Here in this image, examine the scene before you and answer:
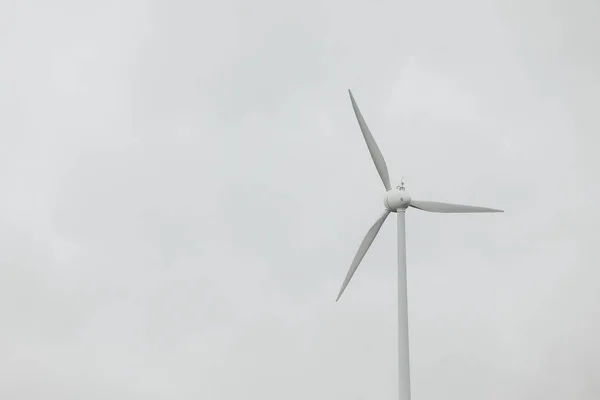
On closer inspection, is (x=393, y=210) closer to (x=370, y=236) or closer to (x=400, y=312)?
(x=370, y=236)

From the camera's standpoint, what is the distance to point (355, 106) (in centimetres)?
5384

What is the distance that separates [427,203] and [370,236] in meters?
4.50

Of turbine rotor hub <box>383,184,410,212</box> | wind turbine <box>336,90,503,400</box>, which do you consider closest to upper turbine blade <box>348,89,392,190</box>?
wind turbine <box>336,90,503,400</box>

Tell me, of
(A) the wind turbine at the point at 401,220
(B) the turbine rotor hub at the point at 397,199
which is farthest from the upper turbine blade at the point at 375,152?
(B) the turbine rotor hub at the point at 397,199

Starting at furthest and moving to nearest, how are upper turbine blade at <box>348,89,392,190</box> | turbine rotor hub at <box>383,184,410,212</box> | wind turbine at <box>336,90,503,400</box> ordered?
upper turbine blade at <box>348,89,392,190</box> < turbine rotor hub at <box>383,184,410,212</box> < wind turbine at <box>336,90,503,400</box>

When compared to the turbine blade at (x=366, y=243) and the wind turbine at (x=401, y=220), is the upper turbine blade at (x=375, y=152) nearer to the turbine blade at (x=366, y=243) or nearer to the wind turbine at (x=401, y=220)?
the wind turbine at (x=401, y=220)

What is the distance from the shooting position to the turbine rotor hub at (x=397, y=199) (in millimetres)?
50594

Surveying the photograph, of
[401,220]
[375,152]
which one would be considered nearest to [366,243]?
[401,220]

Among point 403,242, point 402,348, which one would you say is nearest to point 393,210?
point 403,242

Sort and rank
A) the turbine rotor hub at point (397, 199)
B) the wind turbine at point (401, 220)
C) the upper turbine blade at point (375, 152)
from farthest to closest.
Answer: the upper turbine blade at point (375, 152)
the turbine rotor hub at point (397, 199)
the wind turbine at point (401, 220)

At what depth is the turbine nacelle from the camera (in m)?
50.6

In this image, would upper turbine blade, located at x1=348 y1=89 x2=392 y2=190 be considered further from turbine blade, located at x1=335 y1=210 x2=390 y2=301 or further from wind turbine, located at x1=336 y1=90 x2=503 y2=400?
turbine blade, located at x1=335 y1=210 x2=390 y2=301

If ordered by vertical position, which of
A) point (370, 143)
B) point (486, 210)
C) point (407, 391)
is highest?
point (370, 143)

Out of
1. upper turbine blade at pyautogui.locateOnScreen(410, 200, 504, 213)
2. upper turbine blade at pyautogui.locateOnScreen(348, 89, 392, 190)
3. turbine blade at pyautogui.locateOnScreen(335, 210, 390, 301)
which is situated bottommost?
turbine blade at pyautogui.locateOnScreen(335, 210, 390, 301)
